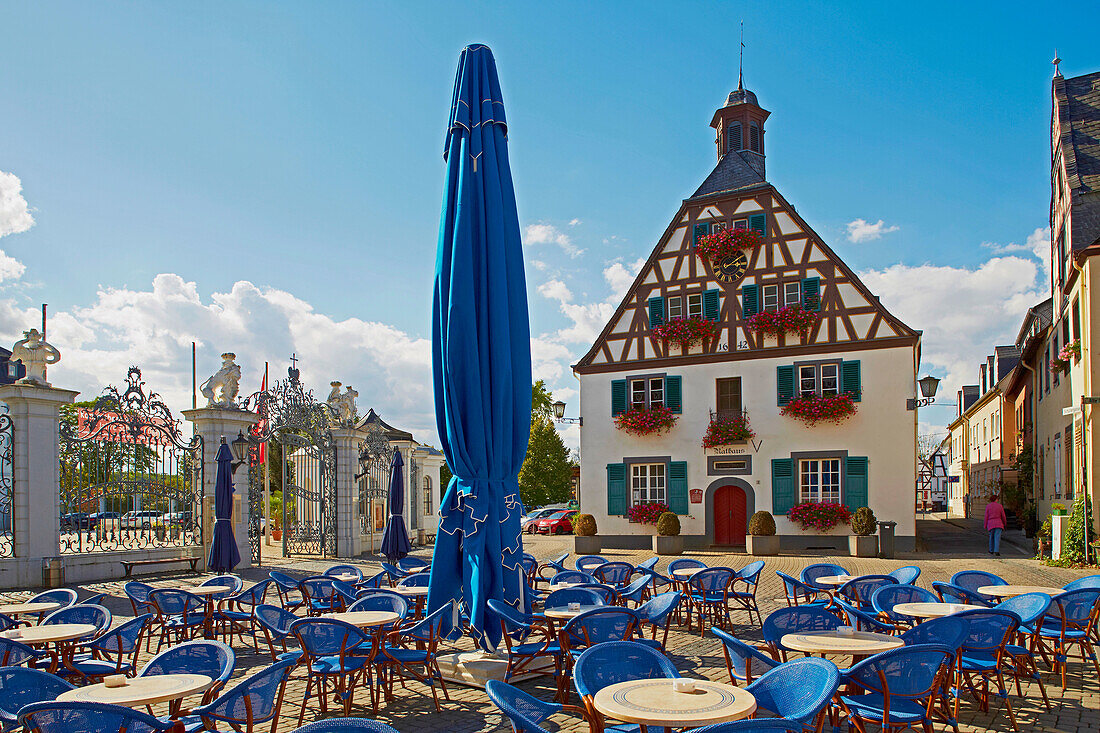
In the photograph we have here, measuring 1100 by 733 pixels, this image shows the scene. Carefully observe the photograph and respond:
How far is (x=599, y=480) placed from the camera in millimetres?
24031

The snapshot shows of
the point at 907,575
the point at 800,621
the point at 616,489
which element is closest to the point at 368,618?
the point at 800,621

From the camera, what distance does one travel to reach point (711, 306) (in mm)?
23391

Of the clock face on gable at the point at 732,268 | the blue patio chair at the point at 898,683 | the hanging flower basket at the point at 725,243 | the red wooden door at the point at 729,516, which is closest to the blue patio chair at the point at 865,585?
the blue patio chair at the point at 898,683

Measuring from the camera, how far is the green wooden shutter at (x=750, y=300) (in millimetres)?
22875

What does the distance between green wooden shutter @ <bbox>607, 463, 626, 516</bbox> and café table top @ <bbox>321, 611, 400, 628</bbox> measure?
1708cm

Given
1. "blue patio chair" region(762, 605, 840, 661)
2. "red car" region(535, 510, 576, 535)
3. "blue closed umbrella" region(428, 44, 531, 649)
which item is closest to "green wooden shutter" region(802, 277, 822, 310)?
"red car" region(535, 510, 576, 535)

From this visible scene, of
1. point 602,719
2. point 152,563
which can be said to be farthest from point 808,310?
point 602,719

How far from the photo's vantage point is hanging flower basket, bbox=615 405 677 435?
2328cm

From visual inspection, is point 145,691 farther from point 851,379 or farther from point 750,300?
point 750,300

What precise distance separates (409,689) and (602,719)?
2903 mm

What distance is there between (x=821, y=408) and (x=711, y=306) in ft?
13.5

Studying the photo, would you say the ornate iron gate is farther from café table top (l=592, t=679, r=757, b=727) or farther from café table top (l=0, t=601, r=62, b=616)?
café table top (l=592, t=679, r=757, b=727)

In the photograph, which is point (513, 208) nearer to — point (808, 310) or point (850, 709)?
point (850, 709)

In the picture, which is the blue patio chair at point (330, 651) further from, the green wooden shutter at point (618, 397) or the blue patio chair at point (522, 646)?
the green wooden shutter at point (618, 397)
